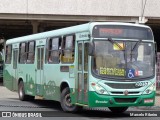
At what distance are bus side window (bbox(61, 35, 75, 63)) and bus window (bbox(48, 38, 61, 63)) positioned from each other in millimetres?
388

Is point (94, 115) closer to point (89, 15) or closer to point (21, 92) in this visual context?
point (21, 92)

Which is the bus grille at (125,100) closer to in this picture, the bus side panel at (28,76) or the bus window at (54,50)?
the bus window at (54,50)

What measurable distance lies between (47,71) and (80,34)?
2.89m

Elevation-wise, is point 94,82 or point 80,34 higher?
point 80,34

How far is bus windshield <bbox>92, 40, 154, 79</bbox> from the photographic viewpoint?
1290 cm

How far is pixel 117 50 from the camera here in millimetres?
13031

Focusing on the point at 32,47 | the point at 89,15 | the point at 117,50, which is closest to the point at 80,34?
the point at 117,50

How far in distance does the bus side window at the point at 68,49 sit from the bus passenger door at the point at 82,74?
1.77ft

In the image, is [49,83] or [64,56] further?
[49,83]

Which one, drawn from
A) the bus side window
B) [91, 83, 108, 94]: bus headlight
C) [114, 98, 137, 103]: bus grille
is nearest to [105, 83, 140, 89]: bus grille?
[91, 83, 108, 94]: bus headlight

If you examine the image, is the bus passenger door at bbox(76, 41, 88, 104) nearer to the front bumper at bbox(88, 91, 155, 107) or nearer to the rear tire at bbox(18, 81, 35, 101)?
the front bumper at bbox(88, 91, 155, 107)

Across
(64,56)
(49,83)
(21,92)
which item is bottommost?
(21,92)

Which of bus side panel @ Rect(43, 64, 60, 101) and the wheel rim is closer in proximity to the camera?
the wheel rim

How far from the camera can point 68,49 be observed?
1429cm
